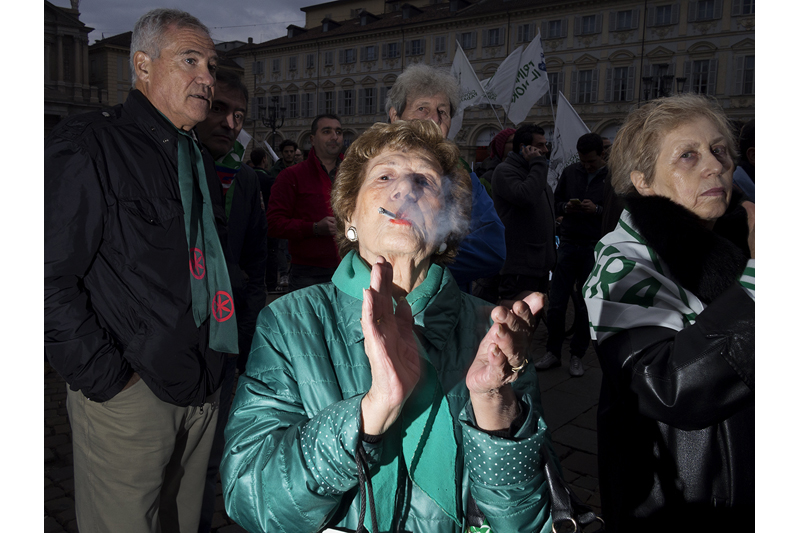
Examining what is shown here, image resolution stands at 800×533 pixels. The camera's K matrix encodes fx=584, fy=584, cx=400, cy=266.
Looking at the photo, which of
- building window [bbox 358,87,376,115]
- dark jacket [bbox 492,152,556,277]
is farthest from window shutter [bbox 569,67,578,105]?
dark jacket [bbox 492,152,556,277]

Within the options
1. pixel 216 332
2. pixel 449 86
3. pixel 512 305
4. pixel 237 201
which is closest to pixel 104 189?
pixel 216 332

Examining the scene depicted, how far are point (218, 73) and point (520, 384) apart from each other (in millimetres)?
2147

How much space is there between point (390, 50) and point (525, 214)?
37.1m

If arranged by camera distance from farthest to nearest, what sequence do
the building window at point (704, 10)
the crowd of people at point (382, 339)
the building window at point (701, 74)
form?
the building window at point (701, 74) < the building window at point (704, 10) < the crowd of people at point (382, 339)

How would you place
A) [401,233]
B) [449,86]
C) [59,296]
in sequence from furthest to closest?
[449,86]
[59,296]
[401,233]

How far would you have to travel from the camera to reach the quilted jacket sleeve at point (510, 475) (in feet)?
3.97

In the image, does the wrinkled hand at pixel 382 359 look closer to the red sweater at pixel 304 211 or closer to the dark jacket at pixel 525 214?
the red sweater at pixel 304 211

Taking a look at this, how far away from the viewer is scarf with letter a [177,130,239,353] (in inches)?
76.0

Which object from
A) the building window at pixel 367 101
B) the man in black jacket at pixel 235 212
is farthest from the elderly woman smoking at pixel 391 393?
the building window at pixel 367 101

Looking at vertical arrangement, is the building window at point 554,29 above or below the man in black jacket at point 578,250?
above

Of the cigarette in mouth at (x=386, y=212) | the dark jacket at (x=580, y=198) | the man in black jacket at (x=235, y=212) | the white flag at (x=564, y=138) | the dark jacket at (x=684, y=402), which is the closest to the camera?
the dark jacket at (x=684, y=402)

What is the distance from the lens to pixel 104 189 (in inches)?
72.6

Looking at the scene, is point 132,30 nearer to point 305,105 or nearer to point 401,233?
point 401,233

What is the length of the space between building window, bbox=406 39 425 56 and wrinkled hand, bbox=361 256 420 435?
4007 centimetres
